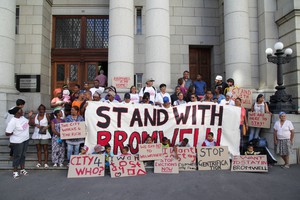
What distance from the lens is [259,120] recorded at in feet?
27.2

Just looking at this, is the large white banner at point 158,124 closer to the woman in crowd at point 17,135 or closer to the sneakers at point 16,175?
the woman in crowd at point 17,135

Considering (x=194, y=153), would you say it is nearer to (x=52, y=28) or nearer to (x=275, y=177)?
(x=275, y=177)

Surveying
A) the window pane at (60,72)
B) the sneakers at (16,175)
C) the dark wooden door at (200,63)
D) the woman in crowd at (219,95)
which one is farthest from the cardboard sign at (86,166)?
the dark wooden door at (200,63)

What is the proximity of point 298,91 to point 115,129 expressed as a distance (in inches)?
330

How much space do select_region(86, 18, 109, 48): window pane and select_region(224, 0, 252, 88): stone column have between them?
7467mm

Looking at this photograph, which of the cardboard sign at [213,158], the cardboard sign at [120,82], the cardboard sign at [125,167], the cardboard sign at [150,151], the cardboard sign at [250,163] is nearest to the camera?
the cardboard sign at [125,167]

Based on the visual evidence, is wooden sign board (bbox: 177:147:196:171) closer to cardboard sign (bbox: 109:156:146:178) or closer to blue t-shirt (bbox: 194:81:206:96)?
cardboard sign (bbox: 109:156:146:178)

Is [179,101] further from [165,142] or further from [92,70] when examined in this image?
[92,70]

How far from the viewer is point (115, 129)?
7.70 meters

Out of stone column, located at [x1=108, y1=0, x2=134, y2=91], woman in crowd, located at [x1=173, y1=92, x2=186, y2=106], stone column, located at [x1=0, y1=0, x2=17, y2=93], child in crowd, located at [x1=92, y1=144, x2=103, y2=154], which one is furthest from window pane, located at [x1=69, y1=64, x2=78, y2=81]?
child in crowd, located at [x1=92, y1=144, x2=103, y2=154]

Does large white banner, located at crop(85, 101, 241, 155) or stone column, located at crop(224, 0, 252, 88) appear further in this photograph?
stone column, located at crop(224, 0, 252, 88)

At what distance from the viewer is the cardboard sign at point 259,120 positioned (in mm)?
8180

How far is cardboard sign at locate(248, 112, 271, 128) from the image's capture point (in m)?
8.18

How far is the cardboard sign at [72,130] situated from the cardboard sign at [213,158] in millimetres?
3728
